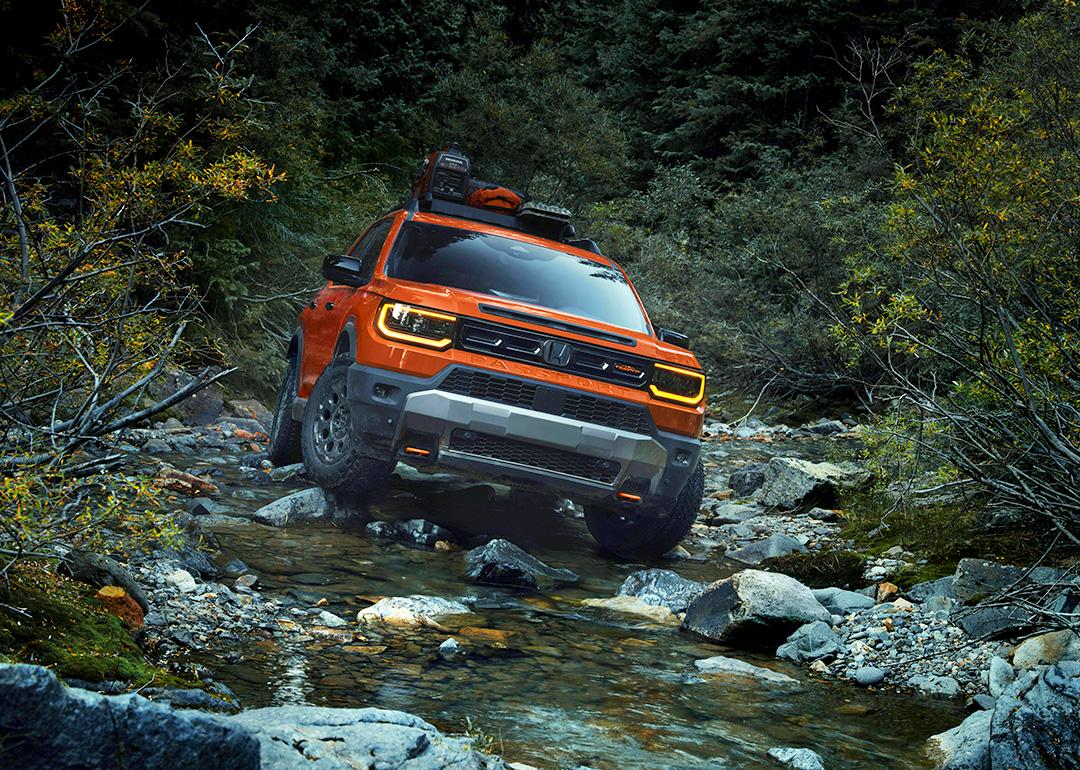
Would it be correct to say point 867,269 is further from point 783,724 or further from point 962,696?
point 783,724

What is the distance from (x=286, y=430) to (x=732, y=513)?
426 cm

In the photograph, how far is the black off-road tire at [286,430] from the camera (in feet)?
27.5

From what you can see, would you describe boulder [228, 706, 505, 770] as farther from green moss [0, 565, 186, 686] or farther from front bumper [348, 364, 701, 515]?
front bumper [348, 364, 701, 515]

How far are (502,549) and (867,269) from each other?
3243 millimetres

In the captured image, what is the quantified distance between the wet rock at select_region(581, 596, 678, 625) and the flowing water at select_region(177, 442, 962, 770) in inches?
4.7

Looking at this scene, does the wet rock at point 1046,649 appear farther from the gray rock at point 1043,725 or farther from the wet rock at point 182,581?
the wet rock at point 182,581

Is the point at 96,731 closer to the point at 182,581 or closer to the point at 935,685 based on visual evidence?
the point at 182,581

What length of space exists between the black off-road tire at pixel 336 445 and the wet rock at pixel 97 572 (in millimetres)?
2122

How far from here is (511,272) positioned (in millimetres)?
7328

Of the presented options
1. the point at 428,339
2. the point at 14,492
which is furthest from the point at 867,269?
the point at 14,492

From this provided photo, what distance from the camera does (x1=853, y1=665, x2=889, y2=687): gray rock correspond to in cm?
497

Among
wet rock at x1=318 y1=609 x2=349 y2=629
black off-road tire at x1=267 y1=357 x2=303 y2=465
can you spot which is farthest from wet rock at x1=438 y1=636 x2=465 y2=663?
black off-road tire at x1=267 y1=357 x2=303 y2=465

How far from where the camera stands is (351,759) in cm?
269

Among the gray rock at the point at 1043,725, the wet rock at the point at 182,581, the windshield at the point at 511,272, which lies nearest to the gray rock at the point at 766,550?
the windshield at the point at 511,272
